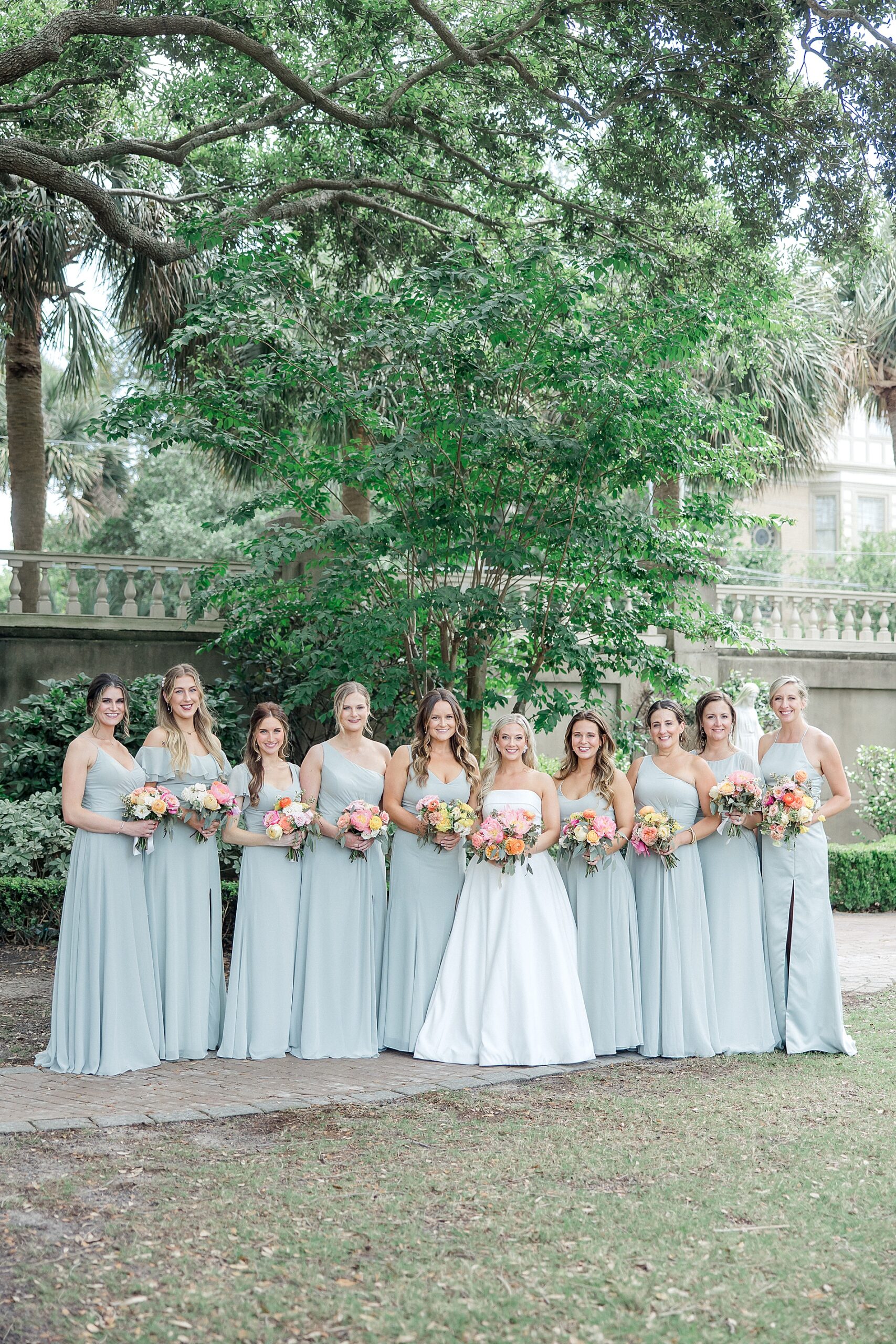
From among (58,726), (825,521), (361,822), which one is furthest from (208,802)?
(825,521)

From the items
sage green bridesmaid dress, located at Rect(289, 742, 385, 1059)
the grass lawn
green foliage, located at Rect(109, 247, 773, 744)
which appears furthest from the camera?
green foliage, located at Rect(109, 247, 773, 744)

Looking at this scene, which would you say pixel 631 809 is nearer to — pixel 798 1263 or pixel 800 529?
pixel 798 1263

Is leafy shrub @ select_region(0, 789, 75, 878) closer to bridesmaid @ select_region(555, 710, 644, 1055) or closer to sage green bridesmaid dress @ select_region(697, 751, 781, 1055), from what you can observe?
bridesmaid @ select_region(555, 710, 644, 1055)

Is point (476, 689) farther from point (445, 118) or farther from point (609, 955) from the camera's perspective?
point (445, 118)

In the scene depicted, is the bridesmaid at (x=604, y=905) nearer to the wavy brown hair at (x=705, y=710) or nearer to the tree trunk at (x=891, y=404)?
the wavy brown hair at (x=705, y=710)

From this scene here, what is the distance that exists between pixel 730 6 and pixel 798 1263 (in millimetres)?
8695

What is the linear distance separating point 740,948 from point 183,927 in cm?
330

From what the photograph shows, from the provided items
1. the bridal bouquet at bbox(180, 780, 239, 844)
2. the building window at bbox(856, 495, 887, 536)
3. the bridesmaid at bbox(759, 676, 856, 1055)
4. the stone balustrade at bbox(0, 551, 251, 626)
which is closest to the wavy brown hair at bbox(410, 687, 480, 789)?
the bridal bouquet at bbox(180, 780, 239, 844)

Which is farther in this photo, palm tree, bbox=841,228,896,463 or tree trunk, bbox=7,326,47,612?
palm tree, bbox=841,228,896,463

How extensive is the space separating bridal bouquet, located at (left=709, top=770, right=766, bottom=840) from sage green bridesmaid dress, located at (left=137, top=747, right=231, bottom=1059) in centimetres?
299

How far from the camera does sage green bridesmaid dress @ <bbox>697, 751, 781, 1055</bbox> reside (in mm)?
7359

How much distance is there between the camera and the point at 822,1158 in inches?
211

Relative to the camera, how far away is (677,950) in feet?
23.8

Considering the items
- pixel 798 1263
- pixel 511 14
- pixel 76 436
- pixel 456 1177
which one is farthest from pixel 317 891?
pixel 76 436
